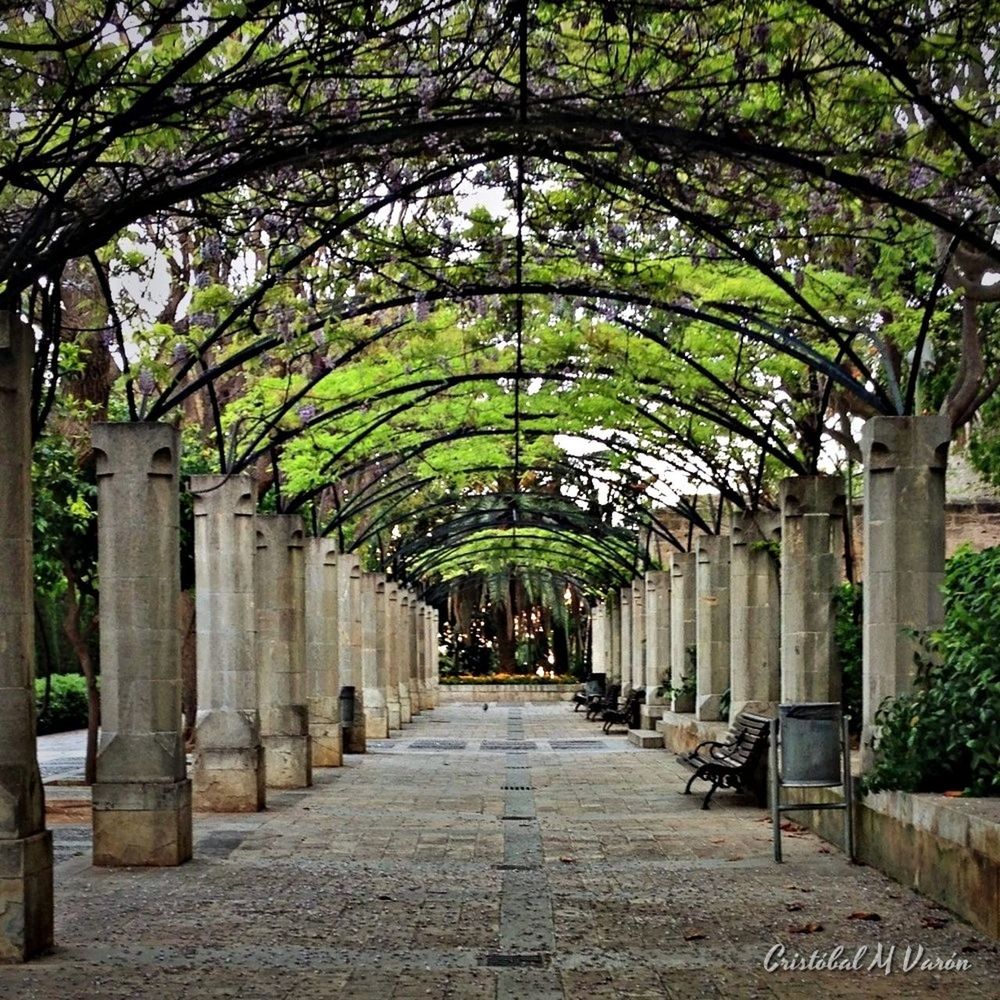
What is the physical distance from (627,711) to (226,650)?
17.5 m

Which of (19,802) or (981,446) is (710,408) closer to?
(981,446)

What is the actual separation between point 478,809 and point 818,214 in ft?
24.8

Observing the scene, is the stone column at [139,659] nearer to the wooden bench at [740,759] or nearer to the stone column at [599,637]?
the wooden bench at [740,759]

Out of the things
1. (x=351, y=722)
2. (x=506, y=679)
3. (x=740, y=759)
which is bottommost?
(x=506, y=679)

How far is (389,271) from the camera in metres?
15.1

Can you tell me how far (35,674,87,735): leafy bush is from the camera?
35.3 metres

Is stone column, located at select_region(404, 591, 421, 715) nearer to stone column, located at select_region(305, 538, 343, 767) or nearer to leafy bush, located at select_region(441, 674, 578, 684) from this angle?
leafy bush, located at select_region(441, 674, 578, 684)

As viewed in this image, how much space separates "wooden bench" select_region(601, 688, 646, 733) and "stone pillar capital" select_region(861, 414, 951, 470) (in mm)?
20166

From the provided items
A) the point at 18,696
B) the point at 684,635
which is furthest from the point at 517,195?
the point at 684,635

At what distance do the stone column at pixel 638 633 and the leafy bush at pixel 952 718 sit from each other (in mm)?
22578

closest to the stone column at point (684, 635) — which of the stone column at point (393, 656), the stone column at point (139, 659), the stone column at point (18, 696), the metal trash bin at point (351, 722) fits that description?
the metal trash bin at point (351, 722)

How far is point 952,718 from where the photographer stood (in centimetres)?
1090

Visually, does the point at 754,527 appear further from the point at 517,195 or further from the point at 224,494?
the point at 517,195

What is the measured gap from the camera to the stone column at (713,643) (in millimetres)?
23203
